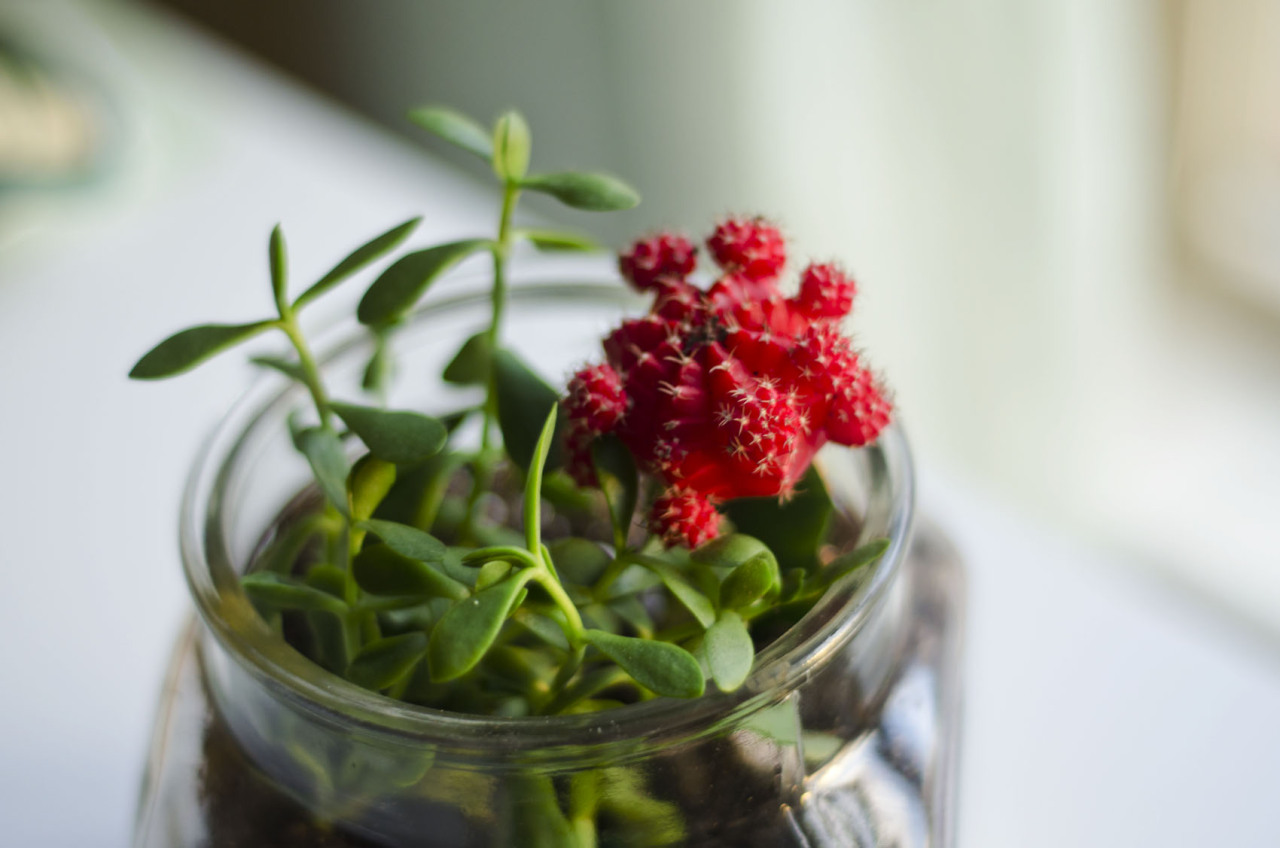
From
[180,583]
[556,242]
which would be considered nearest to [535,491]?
[556,242]

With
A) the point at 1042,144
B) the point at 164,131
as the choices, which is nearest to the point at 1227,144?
the point at 1042,144

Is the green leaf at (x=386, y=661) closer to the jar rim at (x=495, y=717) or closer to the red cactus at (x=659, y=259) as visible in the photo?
the jar rim at (x=495, y=717)

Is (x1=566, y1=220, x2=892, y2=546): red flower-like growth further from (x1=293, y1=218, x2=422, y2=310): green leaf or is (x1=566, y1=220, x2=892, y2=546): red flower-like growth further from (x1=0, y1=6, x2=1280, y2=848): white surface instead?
(x1=0, y1=6, x2=1280, y2=848): white surface

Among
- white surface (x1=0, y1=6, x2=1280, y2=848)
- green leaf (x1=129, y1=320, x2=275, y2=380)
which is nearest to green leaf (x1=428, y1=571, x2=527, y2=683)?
green leaf (x1=129, y1=320, x2=275, y2=380)

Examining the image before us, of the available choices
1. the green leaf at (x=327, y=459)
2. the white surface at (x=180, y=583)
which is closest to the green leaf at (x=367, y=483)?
the green leaf at (x=327, y=459)

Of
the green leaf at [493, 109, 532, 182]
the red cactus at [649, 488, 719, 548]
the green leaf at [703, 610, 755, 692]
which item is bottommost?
the green leaf at [703, 610, 755, 692]

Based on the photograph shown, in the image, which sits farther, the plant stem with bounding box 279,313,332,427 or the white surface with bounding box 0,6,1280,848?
the white surface with bounding box 0,6,1280,848

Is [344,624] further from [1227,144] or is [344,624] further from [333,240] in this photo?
[1227,144]
